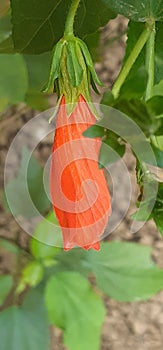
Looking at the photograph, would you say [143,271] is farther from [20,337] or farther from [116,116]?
[116,116]

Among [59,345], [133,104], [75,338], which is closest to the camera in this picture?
[133,104]

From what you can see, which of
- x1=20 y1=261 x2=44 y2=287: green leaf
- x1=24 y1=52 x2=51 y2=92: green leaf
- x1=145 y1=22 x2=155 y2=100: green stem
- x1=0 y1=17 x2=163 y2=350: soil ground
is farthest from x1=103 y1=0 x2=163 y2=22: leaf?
x1=0 y1=17 x2=163 y2=350: soil ground

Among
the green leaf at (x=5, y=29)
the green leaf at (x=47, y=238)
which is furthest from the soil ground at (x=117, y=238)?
the green leaf at (x=5, y=29)

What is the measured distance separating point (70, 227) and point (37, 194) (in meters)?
0.41

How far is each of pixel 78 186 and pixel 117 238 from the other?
594 millimetres

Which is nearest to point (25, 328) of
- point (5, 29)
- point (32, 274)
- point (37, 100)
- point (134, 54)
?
point (32, 274)

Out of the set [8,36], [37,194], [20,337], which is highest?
[8,36]

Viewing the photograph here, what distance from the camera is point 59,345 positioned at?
2.87 ft

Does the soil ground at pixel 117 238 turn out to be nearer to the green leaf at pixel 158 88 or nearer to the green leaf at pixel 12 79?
the green leaf at pixel 12 79

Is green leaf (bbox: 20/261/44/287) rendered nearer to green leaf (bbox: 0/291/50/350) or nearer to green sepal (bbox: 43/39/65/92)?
green leaf (bbox: 0/291/50/350)

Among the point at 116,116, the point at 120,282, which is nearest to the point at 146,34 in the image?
the point at 116,116

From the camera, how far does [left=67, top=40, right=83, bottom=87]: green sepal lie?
0.96 ft

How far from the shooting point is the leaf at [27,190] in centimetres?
67

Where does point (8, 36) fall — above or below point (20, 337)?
above
